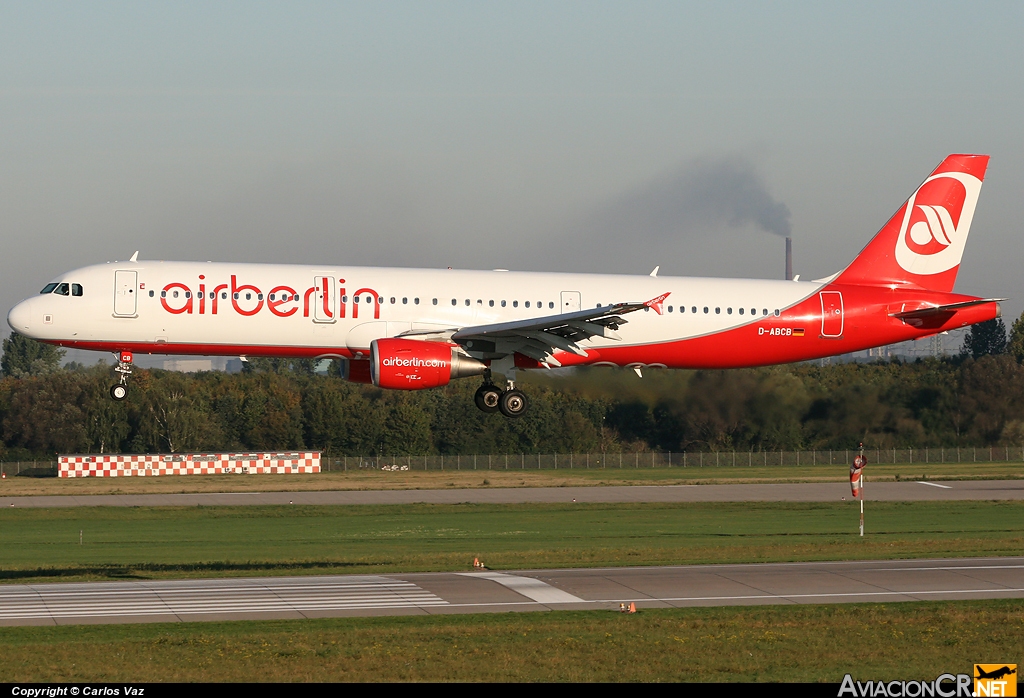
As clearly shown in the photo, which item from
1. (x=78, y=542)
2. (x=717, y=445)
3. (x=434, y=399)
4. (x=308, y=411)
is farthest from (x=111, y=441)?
(x=717, y=445)

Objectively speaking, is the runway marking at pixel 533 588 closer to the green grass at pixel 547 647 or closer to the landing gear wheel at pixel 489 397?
the green grass at pixel 547 647

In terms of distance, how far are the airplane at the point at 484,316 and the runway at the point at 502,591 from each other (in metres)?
6.23

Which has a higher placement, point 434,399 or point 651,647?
point 434,399

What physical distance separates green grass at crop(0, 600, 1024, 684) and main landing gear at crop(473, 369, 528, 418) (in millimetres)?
11992

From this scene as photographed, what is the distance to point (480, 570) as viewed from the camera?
37531mm

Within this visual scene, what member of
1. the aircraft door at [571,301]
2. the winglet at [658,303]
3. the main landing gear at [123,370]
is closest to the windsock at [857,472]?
the winglet at [658,303]

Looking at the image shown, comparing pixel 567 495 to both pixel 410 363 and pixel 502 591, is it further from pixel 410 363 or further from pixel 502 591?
pixel 502 591

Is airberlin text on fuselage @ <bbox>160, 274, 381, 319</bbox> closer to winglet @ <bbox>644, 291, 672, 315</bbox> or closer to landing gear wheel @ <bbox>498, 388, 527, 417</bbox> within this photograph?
landing gear wheel @ <bbox>498, 388, 527, 417</bbox>

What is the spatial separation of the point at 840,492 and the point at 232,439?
43.6 metres

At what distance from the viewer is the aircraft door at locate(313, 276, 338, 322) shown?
120 feet

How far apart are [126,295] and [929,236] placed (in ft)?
85.8

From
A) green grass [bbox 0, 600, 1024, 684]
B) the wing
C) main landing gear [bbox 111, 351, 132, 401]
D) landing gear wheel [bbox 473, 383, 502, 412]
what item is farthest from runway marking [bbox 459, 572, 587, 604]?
main landing gear [bbox 111, 351, 132, 401]

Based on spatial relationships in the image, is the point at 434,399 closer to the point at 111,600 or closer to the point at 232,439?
the point at 232,439

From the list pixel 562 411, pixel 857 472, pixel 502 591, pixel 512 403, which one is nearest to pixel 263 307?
pixel 512 403
